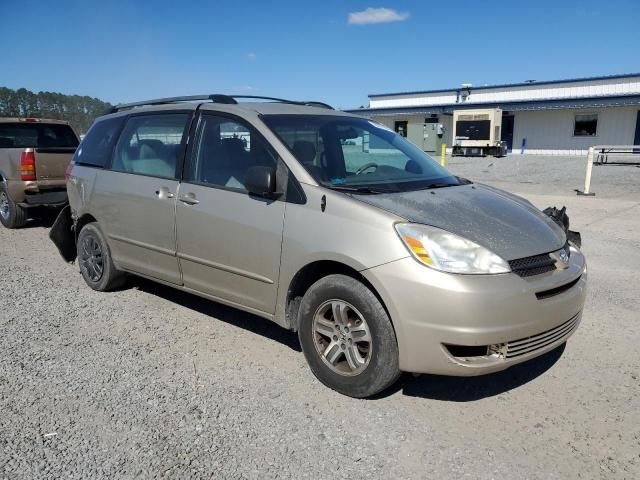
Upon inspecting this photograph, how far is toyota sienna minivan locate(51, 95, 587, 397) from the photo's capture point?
290cm

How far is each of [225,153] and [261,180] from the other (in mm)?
739

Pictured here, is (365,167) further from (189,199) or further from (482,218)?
(189,199)

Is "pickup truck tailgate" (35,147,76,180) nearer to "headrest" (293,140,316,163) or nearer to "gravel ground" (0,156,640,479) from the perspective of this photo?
"gravel ground" (0,156,640,479)

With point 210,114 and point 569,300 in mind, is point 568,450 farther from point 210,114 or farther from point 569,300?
point 210,114

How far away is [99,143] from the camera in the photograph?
538 cm

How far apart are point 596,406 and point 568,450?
0.58 m

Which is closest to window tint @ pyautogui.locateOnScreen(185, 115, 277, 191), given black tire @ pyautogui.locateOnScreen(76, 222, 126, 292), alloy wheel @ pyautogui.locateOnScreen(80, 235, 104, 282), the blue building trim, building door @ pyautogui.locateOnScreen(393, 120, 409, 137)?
black tire @ pyautogui.locateOnScreen(76, 222, 126, 292)

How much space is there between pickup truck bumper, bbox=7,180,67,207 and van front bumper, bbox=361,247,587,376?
7281 mm

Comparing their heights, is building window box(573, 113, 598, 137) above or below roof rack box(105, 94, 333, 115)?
above

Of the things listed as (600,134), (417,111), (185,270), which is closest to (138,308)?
(185,270)

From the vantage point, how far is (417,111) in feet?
128

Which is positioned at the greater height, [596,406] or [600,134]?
[600,134]

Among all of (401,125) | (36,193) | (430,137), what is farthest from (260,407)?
(401,125)

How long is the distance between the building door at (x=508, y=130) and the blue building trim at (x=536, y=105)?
1783 mm
